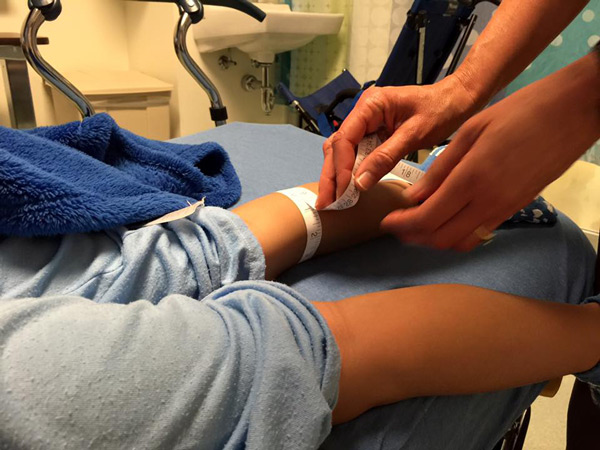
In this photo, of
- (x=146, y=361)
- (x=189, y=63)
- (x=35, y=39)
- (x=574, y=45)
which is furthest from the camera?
(x=574, y=45)

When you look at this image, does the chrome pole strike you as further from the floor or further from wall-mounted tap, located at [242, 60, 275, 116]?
the floor

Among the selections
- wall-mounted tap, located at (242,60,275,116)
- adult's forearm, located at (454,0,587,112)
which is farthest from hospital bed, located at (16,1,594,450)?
wall-mounted tap, located at (242,60,275,116)

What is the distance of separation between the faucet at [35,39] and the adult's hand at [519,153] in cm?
95

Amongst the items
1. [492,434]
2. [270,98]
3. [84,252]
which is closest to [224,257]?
[84,252]

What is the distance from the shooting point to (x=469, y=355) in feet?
1.65

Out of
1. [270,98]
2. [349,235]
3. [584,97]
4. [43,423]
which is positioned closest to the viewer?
[43,423]

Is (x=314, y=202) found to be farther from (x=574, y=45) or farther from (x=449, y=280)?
(x=574, y=45)

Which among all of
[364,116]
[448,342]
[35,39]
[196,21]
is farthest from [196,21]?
[448,342]

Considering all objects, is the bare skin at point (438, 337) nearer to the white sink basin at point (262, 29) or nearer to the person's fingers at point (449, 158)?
the person's fingers at point (449, 158)

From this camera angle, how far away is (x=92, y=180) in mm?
593

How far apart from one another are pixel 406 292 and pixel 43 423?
1.28ft

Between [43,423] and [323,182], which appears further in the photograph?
[323,182]

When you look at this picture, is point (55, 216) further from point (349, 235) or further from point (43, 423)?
point (349, 235)

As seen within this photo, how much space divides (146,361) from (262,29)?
181cm
